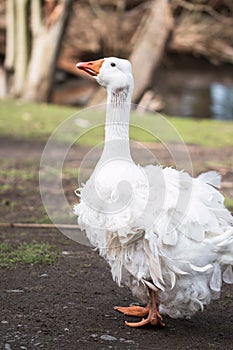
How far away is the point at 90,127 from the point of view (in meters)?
13.7

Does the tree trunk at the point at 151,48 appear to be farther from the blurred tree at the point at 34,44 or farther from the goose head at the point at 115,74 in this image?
the goose head at the point at 115,74

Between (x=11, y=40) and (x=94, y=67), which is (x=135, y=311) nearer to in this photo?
(x=94, y=67)

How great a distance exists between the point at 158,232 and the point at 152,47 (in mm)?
13069

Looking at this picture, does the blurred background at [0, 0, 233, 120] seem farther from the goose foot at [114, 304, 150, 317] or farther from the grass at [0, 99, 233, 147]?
the goose foot at [114, 304, 150, 317]

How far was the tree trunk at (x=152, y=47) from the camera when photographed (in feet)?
55.5

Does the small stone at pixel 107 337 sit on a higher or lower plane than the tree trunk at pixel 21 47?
higher

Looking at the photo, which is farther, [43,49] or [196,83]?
[196,83]

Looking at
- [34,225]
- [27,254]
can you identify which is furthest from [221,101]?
[27,254]

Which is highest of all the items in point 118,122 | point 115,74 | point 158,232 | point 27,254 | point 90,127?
point 115,74

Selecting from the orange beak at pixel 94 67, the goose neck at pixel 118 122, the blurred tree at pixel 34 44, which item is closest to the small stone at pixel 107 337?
the goose neck at pixel 118 122

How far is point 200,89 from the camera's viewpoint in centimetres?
2498

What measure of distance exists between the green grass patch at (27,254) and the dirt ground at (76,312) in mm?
91

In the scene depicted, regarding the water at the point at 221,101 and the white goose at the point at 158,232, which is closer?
the white goose at the point at 158,232

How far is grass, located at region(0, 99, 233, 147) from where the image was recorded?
1301 centimetres
